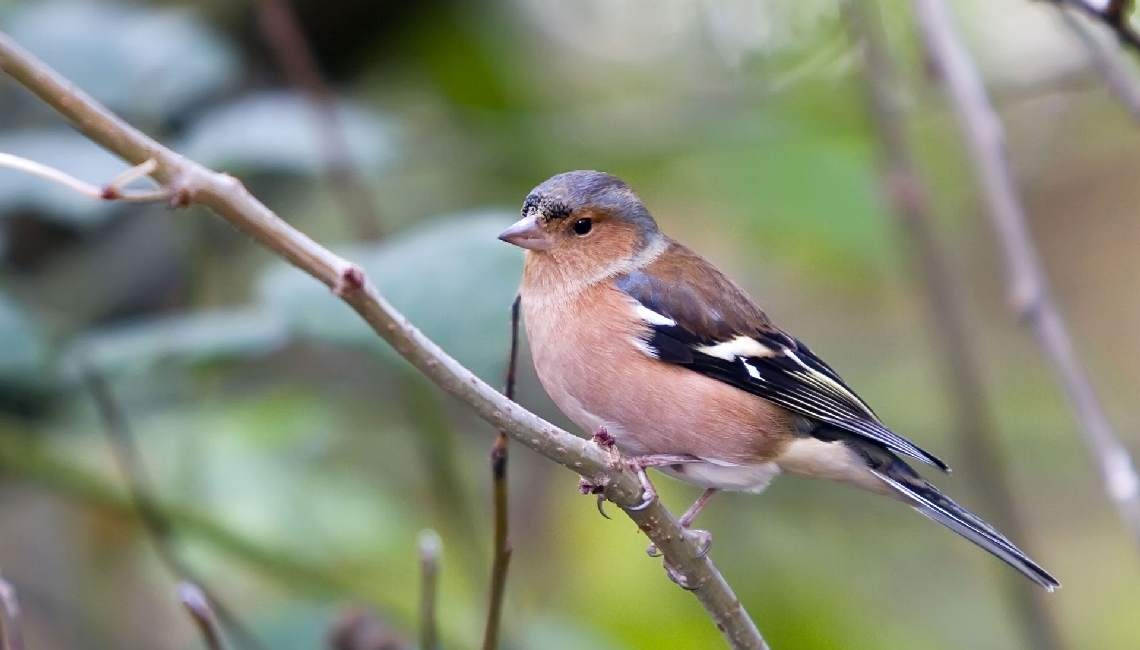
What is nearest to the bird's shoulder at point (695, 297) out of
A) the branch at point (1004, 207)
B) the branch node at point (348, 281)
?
the branch at point (1004, 207)

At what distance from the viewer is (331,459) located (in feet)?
18.2

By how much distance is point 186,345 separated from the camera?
3121mm

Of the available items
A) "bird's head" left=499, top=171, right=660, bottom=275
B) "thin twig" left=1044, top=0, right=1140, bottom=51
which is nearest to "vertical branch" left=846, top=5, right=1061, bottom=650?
"bird's head" left=499, top=171, right=660, bottom=275

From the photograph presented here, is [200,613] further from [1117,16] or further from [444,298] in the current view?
[1117,16]

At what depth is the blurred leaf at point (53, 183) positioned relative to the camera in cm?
337

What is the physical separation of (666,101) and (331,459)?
6.88 feet

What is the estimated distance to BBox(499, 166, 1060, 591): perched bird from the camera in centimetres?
297

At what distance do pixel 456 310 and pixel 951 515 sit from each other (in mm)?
1265

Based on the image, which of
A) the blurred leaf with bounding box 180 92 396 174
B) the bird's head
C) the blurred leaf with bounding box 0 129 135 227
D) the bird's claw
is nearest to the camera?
the bird's claw

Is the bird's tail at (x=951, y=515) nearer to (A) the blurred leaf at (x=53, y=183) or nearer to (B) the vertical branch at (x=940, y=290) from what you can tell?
(B) the vertical branch at (x=940, y=290)

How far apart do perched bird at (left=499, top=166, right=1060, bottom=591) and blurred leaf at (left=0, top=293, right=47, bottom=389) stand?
121 centimetres

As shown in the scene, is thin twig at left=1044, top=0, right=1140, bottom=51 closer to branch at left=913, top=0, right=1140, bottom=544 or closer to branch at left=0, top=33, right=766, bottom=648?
branch at left=913, top=0, right=1140, bottom=544

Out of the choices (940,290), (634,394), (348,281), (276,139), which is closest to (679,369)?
(634,394)

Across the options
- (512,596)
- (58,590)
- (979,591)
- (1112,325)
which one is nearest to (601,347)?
(512,596)
